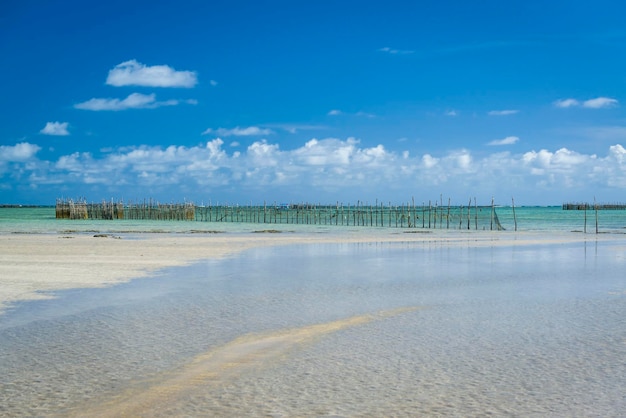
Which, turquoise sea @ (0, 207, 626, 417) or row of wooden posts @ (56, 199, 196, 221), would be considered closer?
turquoise sea @ (0, 207, 626, 417)

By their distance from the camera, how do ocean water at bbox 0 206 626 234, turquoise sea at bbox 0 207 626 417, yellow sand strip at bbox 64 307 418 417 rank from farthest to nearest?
ocean water at bbox 0 206 626 234, turquoise sea at bbox 0 207 626 417, yellow sand strip at bbox 64 307 418 417

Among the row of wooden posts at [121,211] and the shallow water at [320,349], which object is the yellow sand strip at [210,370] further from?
the row of wooden posts at [121,211]

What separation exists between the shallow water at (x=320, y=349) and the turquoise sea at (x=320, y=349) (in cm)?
2

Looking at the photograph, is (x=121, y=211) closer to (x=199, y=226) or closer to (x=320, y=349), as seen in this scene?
(x=199, y=226)

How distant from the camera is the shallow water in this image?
174 inches

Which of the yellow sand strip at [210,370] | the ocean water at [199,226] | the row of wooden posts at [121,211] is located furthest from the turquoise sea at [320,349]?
the row of wooden posts at [121,211]

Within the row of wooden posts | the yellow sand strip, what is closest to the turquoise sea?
the yellow sand strip

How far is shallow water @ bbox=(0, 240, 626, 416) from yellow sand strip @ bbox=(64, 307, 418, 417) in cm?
2

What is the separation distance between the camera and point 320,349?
19.6ft

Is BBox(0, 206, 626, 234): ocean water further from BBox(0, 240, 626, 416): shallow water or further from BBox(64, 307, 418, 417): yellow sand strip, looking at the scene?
BBox(64, 307, 418, 417): yellow sand strip

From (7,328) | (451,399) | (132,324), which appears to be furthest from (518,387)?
(7,328)

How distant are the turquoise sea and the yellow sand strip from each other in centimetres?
2

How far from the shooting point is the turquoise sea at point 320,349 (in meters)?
4.41

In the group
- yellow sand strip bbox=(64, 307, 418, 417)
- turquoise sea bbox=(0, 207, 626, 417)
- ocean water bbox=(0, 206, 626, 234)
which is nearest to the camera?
yellow sand strip bbox=(64, 307, 418, 417)
